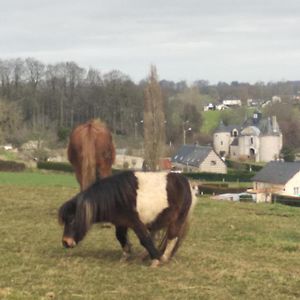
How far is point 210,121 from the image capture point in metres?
125

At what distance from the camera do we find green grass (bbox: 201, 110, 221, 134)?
115188 mm

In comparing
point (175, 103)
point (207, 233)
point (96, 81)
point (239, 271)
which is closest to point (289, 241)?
point (207, 233)

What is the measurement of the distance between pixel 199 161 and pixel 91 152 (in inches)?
2575

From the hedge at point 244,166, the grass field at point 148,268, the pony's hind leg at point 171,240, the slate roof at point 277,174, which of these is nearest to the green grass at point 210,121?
the hedge at point 244,166

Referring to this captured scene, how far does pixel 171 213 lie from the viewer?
820 cm

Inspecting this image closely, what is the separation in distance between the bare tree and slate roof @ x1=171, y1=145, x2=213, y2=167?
135 ft

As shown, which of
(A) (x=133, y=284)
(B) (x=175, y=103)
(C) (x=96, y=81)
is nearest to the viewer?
(A) (x=133, y=284)

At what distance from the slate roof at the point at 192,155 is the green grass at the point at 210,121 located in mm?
31864

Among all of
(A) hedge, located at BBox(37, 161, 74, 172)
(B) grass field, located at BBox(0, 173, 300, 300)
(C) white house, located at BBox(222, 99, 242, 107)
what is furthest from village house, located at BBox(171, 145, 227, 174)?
(C) white house, located at BBox(222, 99, 242, 107)

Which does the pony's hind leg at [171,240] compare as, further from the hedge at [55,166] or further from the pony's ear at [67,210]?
the hedge at [55,166]

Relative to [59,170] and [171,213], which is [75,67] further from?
[171,213]

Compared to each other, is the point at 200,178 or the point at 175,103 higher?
the point at 175,103

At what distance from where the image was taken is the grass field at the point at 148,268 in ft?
21.6

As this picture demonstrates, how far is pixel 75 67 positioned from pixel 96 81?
183 inches
